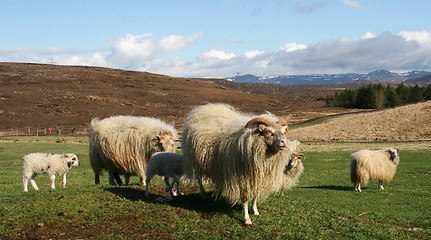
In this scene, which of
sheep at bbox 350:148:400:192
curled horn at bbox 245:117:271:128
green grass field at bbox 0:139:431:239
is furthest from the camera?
sheep at bbox 350:148:400:192

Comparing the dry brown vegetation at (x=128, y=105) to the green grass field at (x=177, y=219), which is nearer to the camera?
the green grass field at (x=177, y=219)

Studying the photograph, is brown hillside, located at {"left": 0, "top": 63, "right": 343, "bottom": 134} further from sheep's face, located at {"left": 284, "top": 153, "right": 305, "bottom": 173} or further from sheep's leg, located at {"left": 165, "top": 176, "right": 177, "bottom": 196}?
sheep's leg, located at {"left": 165, "top": 176, "right": 177, "bottom": 196}

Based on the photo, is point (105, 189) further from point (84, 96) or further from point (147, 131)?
point (84, 96)

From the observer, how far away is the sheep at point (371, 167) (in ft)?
65.6

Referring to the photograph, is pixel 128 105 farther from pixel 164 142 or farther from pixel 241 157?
pixel 241 157

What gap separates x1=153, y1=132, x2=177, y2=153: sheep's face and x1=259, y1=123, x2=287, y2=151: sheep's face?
466 cm

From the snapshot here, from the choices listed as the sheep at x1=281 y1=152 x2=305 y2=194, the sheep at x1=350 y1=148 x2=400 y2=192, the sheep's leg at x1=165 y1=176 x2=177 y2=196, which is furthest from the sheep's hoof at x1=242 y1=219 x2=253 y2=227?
the sheep at x1=350 y1=148 x2=400 y2=192

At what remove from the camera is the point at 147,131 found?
46.9 feet

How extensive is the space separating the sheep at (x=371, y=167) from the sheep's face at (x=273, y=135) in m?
11.9

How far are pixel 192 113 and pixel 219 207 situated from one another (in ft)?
10.8

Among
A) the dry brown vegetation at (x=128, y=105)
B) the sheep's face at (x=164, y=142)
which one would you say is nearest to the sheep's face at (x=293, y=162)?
the sheep's face at (x=164, y=142)

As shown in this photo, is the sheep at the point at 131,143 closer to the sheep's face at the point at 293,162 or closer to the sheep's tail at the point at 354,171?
the sheep's face at the point at 293,162

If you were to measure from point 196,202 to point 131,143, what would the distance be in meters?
4.43

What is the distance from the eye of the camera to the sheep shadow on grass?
34.0 ft
